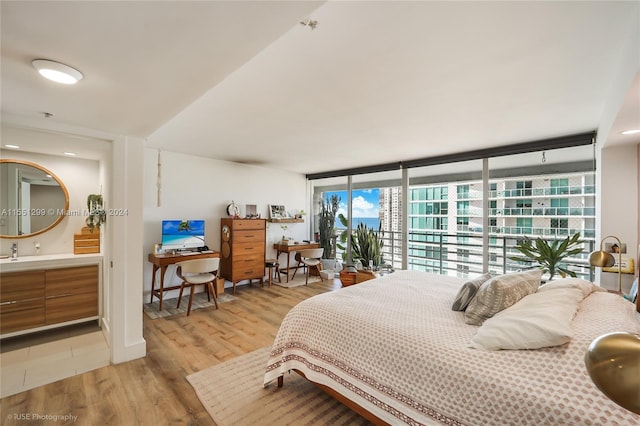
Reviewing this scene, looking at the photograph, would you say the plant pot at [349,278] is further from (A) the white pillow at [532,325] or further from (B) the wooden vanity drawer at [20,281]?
(B) the wooden vanity drawer at [20,281]

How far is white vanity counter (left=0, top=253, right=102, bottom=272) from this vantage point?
9.00 feet

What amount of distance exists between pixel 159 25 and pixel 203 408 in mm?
2281

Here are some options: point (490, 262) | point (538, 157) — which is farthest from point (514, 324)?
point (538, 157)

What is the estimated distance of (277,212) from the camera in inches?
234

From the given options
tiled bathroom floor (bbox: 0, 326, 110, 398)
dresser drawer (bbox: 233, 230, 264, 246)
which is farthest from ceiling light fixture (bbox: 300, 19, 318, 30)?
dresser drawer (bbox: 233, 230, 264, 246)

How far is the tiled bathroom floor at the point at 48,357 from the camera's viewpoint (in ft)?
7.25

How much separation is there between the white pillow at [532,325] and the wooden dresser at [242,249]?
4.03 metres

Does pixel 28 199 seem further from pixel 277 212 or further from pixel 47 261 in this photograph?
pixel 277 212

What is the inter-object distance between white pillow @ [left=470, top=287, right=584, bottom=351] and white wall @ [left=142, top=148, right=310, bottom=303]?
4.51m

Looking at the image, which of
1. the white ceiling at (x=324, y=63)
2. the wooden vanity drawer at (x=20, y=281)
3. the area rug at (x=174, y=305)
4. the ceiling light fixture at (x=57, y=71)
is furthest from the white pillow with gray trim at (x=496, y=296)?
the wooden vanity drawer at (x=20, y=281)

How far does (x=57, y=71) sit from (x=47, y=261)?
2.50 m

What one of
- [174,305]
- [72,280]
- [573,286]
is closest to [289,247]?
[174,305]

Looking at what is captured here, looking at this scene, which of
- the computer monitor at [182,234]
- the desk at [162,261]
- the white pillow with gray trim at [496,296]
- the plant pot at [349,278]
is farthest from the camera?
the plant pot at [349,278]

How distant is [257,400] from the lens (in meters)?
1.98
